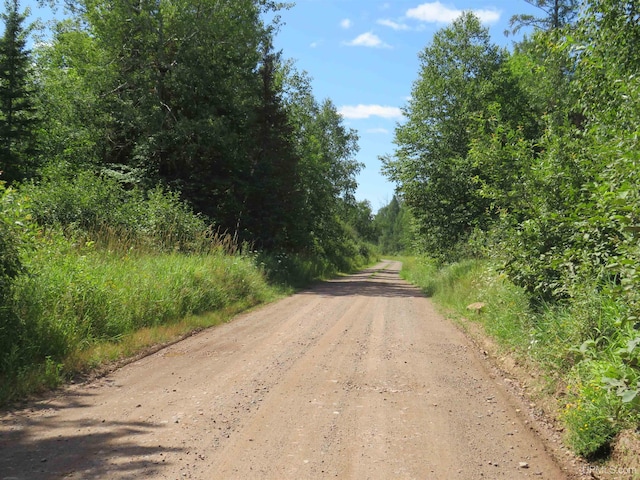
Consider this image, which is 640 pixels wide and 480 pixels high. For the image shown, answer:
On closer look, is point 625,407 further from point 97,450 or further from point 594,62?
point 594,62

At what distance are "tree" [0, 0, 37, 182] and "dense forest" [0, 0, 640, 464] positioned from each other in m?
0.10

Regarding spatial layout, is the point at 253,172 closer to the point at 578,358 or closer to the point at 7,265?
the point at 7,265

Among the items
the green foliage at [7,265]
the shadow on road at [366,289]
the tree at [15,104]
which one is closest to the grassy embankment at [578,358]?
the green foliage at [7,265]

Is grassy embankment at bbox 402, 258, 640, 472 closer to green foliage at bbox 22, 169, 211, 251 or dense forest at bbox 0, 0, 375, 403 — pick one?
dense forest at bbox 0, 0, 375, 403

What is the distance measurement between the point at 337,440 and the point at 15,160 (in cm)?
2069

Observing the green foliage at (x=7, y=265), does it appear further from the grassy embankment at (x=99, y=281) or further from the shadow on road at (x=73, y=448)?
the shadow on road at (x=73, y=448)

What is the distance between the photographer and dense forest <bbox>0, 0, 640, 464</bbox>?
6.45 m

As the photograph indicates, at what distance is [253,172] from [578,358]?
19781mm

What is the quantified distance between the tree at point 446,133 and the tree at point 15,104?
16153 mm

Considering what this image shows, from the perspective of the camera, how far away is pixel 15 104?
2073 centimetres

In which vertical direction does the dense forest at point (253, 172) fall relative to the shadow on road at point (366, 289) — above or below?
above

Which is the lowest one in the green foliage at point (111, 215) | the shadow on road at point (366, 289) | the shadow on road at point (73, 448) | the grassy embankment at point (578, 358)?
the shadow on road at point (73, 448)

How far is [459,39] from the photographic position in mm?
23703

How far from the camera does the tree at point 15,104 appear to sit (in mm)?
19984
